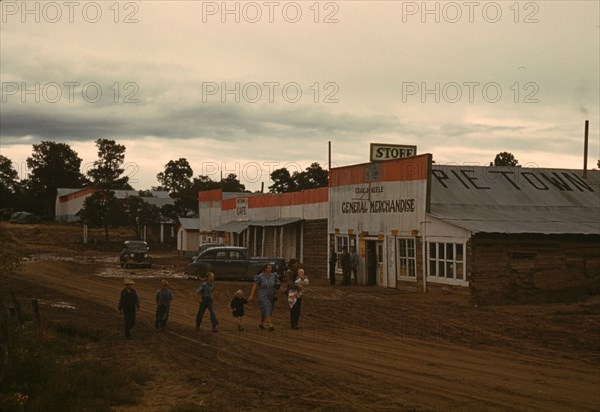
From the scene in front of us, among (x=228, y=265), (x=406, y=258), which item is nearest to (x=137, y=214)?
(x=228, y=265)

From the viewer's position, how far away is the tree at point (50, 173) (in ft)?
384

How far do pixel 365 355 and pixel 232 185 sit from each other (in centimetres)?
10976

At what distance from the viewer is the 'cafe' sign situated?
34594 mm

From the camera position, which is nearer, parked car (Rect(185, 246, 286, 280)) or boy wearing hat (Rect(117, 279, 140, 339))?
boy wearing hat (Rect(117, 279, 140, 339))

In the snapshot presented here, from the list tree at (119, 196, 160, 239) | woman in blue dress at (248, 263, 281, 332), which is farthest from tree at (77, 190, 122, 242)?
woman in blue dress at (248, 263, 281, 332)

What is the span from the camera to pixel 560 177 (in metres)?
37.2

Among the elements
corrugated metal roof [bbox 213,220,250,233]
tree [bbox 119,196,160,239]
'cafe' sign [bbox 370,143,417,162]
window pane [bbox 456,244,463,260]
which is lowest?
window pane [bbox 456,244,463,260]

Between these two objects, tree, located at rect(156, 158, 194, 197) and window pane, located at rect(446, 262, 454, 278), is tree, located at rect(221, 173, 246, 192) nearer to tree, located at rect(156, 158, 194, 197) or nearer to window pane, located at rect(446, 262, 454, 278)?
tree, located at rect(156, 158, 194, 197)

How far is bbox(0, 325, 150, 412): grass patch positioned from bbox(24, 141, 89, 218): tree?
4135 inches

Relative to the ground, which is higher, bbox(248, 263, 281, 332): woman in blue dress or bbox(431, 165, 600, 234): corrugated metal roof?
bbox(431, 165, 600, 234): corrugated metal roof

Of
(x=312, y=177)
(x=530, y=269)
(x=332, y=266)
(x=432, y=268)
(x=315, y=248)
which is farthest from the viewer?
(x=312, y=177)

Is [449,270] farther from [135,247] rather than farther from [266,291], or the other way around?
[135,247]

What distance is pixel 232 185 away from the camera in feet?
409

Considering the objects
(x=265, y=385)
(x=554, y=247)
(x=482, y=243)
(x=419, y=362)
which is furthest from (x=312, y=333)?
(x=554, y=247)
